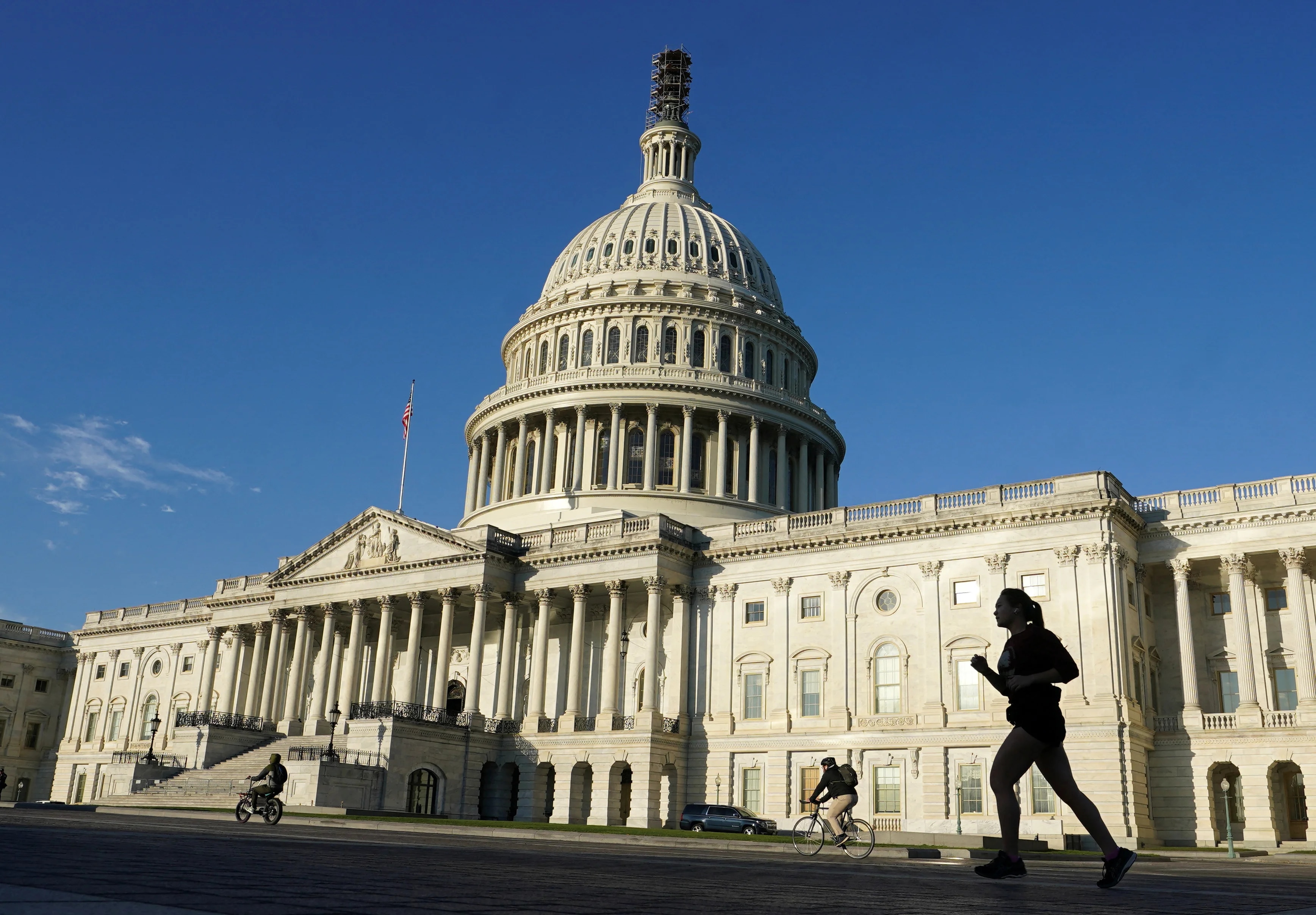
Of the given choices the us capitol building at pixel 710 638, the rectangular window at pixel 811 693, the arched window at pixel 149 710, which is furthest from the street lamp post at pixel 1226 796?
the arched window at pixel 149 710

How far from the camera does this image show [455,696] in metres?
73.2

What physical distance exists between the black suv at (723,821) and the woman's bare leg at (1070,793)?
129 ft

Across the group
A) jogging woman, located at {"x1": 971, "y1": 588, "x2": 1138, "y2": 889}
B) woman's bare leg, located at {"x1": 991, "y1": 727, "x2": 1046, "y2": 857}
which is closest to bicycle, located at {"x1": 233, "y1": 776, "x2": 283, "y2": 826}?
woman's bare leg, located at {"x1": 991, "y1": 727, "x2": 1046, "y2": 857}

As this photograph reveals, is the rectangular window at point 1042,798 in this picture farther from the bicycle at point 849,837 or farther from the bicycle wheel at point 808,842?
the bicycle at point 849,837

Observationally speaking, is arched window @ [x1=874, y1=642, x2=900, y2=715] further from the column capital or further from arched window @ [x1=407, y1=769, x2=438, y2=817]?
arched window @ [x1=407, y1=769, x2=438, y2=817]

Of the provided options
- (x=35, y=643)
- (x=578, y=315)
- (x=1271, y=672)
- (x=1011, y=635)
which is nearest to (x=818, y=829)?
(x=1011, y=635)

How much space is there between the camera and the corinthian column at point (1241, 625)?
53562mm

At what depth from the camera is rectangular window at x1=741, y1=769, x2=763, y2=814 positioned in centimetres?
6031

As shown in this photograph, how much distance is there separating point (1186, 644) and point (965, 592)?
10127 mm

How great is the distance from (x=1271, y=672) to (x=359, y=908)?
57.5m

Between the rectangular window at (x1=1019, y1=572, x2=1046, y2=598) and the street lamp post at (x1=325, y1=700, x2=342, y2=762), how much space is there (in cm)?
3362

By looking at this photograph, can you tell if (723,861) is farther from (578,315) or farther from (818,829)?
(578,315)

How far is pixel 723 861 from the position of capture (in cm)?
1792

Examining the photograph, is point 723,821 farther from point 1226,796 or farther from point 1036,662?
point 1036,662
